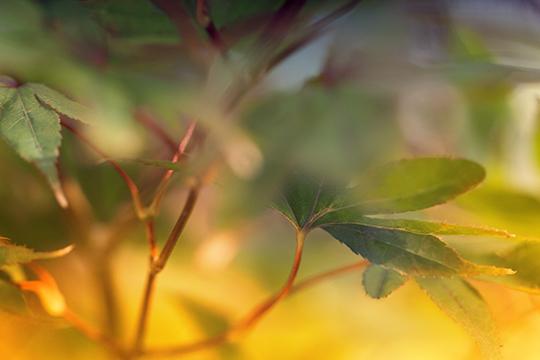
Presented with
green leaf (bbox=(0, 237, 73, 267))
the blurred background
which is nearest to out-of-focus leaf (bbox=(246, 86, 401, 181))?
the blurred background

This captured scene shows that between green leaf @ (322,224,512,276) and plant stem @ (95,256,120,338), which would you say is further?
plant stem @ (95,256,120,338)

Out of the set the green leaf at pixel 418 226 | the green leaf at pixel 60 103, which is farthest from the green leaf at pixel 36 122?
the green leaf at pixel 418 226

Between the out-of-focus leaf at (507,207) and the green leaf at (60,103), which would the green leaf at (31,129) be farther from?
the out-of-focus leaf at (507,207)

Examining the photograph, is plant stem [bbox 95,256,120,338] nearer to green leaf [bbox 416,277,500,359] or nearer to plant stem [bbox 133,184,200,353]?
plant stem [bbox 133,184,200,353]

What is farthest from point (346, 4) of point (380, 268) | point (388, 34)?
point (380, 268)

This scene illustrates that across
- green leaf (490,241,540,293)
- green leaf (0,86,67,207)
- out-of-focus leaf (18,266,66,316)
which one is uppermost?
green leaf (0,86,67,207)

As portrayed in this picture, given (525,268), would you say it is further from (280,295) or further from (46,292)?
(46,292)

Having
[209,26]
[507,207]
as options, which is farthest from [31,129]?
[507,207]
